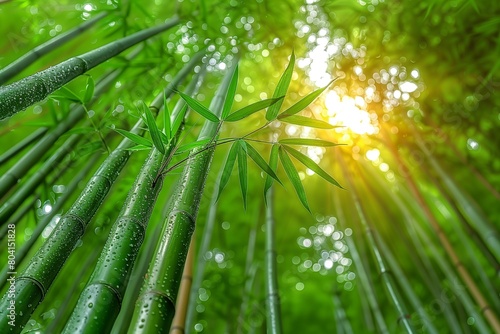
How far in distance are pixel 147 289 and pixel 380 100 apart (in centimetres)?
245

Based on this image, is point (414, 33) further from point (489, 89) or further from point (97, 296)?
point (97, 296)

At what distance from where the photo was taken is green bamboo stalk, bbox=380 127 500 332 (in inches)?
71.6

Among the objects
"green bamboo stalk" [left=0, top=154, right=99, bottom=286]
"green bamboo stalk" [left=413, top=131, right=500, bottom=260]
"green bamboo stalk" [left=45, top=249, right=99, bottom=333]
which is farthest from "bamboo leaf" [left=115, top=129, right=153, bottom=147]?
"green bamboo stalk" [left=413, top=131, right=500, bottom=260]

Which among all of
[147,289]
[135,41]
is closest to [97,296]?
[147,289]

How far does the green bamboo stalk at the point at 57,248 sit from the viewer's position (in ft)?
3.19

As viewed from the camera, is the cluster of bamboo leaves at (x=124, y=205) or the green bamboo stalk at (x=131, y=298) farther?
the green bamboo stalk at (x=131, y=298)

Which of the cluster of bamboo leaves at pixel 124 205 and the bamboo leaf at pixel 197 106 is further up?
the bamboo leaf at pixel 197 106

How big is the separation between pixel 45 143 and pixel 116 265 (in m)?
0.97

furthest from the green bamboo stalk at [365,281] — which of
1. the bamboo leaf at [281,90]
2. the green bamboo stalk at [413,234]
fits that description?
the bamboo leaf at [281,90]

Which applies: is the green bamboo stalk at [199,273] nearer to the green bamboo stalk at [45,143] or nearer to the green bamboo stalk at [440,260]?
the green bamboo stalk at [45,143]

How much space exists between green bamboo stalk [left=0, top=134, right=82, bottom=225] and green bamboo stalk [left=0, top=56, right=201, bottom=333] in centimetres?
47

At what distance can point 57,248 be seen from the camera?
109 cm

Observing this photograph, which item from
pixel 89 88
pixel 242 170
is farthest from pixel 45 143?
pixel 242 170

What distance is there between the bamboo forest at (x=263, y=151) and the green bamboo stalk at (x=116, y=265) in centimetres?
1
